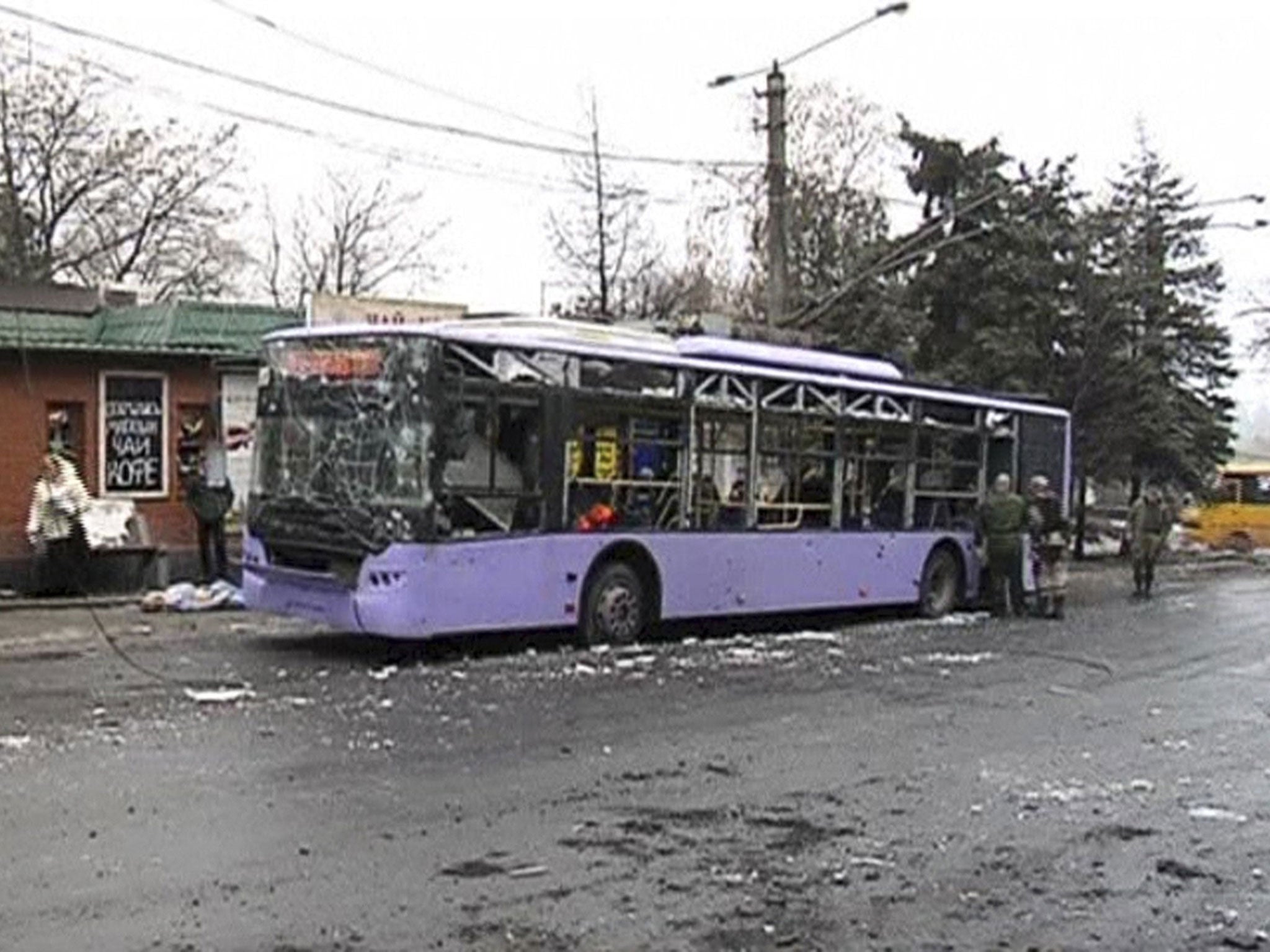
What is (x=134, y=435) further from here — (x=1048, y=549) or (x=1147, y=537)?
(x=1147, y=537)

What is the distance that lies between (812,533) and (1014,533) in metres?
3.75

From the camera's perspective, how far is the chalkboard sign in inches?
872

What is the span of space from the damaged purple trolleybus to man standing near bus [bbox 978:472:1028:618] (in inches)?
72.6

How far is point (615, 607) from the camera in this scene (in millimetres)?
16453

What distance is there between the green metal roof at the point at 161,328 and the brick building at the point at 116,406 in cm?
3

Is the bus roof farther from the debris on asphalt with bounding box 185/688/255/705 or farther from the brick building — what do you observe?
the brick building

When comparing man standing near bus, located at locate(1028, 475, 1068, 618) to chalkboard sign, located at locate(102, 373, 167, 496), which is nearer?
man standing near bus, located at locate(1028, 475, 1068, 618)

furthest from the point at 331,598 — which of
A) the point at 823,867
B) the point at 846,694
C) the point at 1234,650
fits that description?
the point at 1234,650

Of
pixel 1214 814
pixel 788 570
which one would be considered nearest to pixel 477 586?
pixel 788 570

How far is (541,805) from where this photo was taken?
29.3 feet

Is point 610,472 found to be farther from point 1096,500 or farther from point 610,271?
point 1096,500

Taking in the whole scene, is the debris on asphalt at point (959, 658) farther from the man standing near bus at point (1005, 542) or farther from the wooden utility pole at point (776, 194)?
the wooden utility pole at point (776, 194)

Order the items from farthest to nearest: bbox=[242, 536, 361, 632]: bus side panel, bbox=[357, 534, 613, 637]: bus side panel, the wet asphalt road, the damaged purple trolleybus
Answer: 1. bbox=[242, 536, 361, 632]: bus side panel
2. the damaged purple trolleybus
3. bbox=[357, 534, 613, 637]: bus side panel
4. the wet asphalt road

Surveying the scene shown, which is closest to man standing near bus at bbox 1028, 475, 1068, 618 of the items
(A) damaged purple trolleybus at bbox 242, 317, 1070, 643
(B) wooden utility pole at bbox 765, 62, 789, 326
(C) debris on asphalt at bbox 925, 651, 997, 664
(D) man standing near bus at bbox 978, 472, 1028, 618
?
(D) man standing near bus at bbox 978, 472, 1028, 618
